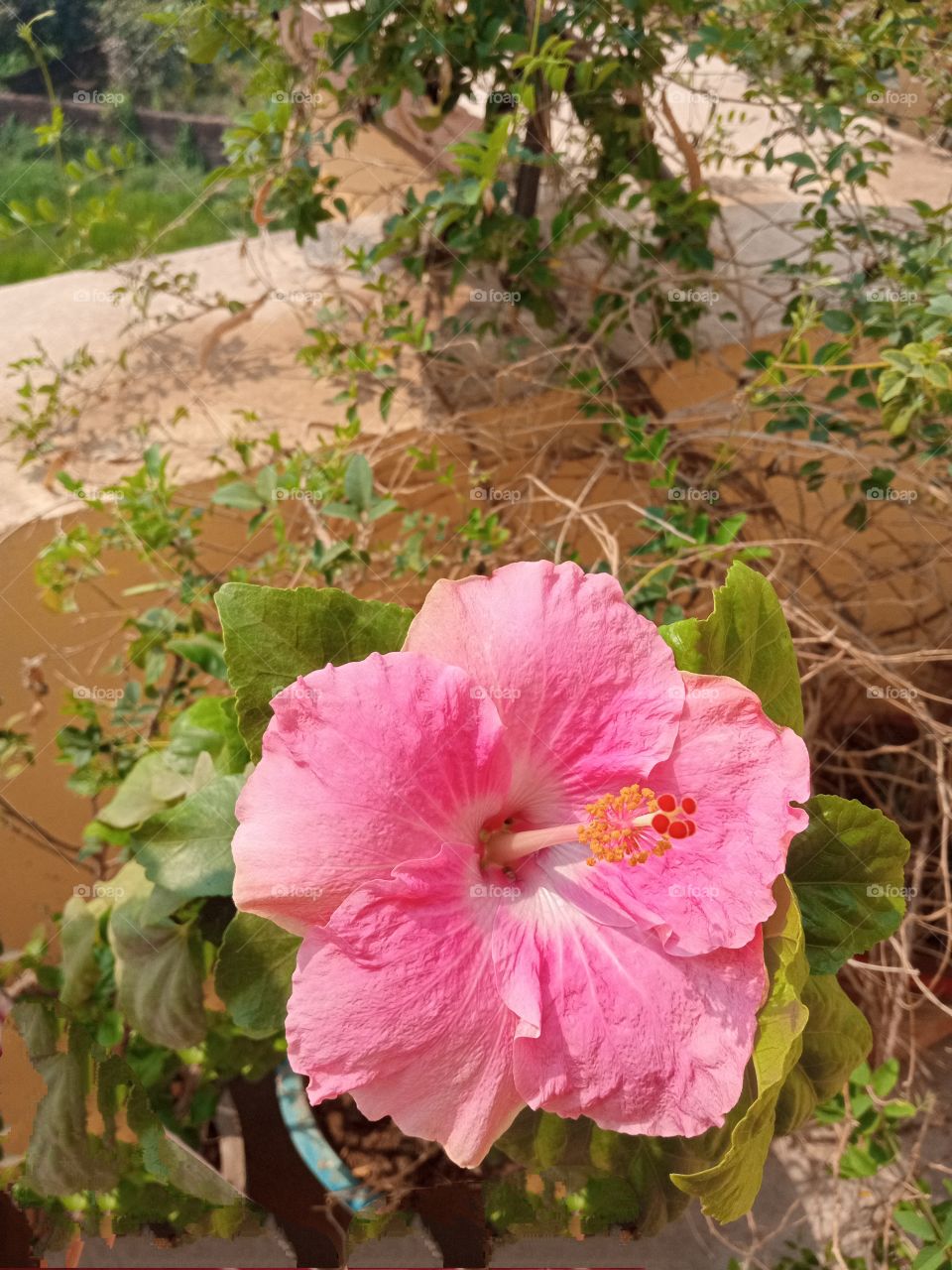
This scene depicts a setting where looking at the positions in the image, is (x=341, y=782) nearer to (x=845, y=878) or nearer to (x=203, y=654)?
(x=845, y=878)

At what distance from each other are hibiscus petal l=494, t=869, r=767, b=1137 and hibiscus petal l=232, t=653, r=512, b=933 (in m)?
0.10

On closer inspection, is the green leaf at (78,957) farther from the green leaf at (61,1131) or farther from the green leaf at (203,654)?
the green leaf at (203,654)

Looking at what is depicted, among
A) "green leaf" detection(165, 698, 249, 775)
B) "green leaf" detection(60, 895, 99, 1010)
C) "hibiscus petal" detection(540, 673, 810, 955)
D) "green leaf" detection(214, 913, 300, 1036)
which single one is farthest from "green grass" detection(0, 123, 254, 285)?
"hibiscus petal" detection(540, 673, 810, 955)

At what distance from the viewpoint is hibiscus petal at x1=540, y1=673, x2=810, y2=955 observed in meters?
0.53

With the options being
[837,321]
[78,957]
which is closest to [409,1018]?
[78,957]

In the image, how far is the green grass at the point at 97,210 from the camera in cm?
146

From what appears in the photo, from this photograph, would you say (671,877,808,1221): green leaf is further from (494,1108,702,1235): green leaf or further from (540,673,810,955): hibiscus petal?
(494,1108,702,1235): green leaf

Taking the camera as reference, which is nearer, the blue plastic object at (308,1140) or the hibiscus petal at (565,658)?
the hibiscus petal at (565,658)

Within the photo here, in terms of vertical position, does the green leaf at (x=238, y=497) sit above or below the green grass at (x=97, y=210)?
below

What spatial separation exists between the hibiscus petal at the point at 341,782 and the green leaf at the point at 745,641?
19 centimetres

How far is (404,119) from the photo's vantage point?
66.0 inches

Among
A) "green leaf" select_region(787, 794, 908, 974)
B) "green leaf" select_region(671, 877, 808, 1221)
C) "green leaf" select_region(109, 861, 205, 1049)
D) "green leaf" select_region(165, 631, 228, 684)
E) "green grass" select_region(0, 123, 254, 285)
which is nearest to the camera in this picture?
"green leaf" select_region(671, 877, 808, 1221)

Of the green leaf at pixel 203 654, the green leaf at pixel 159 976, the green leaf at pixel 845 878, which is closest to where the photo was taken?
the green leaf at pixel 845 878

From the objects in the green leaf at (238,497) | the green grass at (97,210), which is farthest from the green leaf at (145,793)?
the green grass at (97,210)
